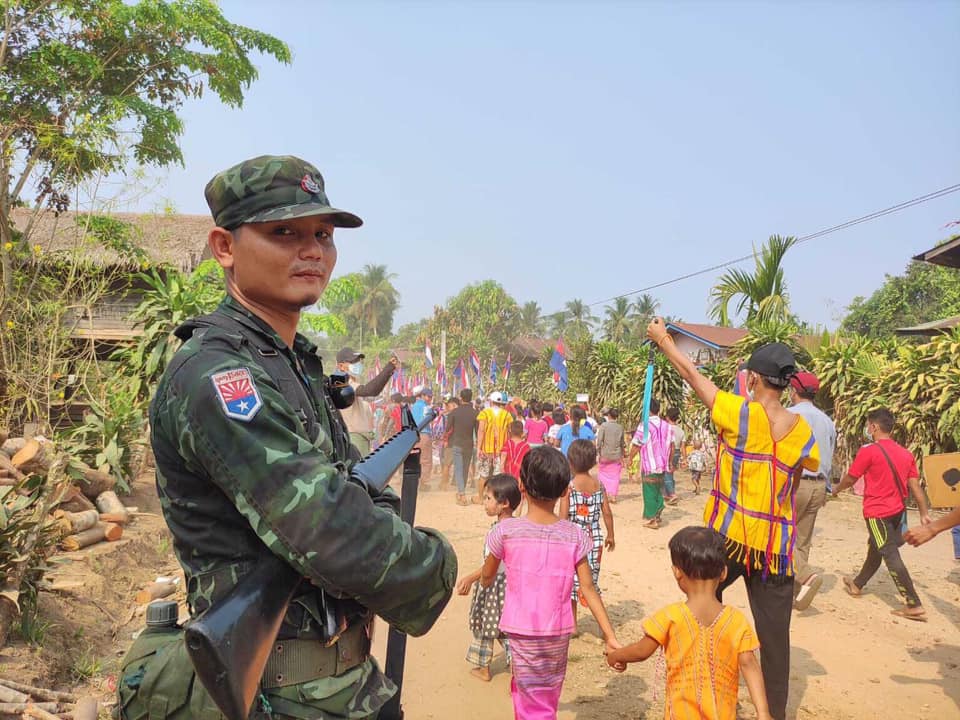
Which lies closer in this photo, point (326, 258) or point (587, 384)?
point (326, 258)

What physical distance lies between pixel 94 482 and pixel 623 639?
17.4ft

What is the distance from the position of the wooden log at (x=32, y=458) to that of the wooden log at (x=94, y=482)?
387mm

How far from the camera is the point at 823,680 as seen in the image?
4395 mm

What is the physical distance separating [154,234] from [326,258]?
12415 millimetres

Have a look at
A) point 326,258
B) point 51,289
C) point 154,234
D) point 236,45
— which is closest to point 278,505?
point 326,258

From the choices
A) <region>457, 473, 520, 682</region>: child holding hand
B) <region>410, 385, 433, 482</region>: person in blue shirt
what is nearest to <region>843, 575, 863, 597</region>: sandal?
<region>457, 473, 520, 682</region>: child holding hand

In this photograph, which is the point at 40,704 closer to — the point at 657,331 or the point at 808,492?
the point at 657,331

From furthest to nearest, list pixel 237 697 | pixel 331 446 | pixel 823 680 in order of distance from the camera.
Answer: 1. pixel 823 680
2. pixel 331 446
3. pixel 237 697

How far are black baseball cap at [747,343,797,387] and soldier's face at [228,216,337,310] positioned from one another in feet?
8.30

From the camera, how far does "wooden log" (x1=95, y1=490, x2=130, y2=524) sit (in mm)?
6469

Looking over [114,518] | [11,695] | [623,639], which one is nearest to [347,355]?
[114,518]

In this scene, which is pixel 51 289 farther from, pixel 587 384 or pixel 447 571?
pixel 587 384

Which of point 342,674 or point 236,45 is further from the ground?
point 236,45

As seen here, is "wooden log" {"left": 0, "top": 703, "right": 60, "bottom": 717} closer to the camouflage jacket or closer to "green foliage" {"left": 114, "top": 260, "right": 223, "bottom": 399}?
the camouflage jacket
